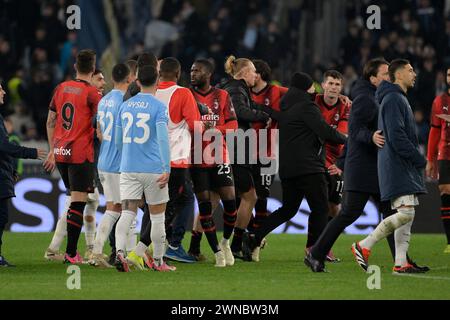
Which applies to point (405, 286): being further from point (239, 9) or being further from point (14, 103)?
point (239, 9)

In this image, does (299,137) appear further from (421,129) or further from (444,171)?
(421,129)

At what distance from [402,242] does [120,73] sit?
3.38 meters

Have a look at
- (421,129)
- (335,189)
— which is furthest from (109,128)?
(421,129)

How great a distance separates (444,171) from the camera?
15195 mm

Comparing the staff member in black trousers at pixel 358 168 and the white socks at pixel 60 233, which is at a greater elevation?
the staff member in black trousers at pixel 358 168

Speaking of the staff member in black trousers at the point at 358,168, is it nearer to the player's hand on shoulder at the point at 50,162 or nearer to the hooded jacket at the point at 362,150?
the hooded jacket at the point at 362,150

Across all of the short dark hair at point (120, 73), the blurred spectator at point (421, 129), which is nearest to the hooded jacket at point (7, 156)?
the short dark hair at point (120, 73)

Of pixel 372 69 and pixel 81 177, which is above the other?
pixel 372 69

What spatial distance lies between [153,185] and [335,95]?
11.2ft

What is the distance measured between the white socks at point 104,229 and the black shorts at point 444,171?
15.6ft

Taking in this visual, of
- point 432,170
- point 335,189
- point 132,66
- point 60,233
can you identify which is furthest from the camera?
point 432,170

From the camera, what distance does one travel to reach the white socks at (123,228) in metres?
11.4

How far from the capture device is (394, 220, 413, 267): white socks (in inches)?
456

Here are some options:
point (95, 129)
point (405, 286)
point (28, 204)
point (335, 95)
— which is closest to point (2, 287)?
point (95, 129)
